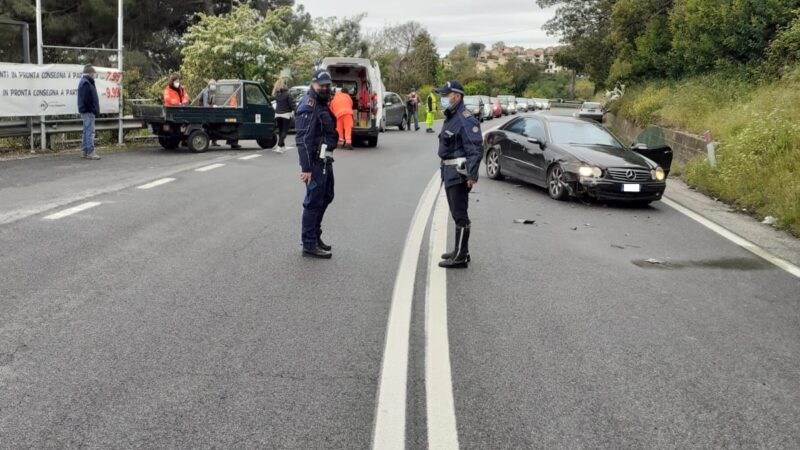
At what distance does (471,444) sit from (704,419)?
1.27 metres

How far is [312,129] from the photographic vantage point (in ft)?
23.9

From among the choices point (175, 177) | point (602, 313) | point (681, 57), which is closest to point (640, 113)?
point (681, 57)

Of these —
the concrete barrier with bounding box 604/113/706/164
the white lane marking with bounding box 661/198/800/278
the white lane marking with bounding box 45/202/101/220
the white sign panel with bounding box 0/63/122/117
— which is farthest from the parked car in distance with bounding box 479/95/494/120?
the white lane marking with bounding box 45/202/101/220

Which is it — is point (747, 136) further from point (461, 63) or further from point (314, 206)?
point (461, 63)

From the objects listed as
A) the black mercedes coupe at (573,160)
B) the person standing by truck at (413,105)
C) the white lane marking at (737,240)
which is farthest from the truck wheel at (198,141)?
the person standing by truck at (413,105)

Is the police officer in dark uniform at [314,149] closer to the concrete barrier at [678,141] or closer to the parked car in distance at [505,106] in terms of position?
the concrete barrier at [678,141]

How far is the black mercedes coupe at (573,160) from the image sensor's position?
11719 millimetres

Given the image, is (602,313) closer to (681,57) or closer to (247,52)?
(681,57)

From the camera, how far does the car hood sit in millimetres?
11938

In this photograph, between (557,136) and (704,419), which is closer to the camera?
(704,419)

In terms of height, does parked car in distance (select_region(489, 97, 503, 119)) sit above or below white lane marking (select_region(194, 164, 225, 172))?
above

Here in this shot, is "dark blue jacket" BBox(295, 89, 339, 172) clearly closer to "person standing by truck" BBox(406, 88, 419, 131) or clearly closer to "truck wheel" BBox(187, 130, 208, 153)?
"truck wheel" BBox(187, 130, 208, 153)

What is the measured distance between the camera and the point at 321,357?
4531 millimetres

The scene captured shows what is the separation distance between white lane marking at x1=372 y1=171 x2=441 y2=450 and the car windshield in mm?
6069
